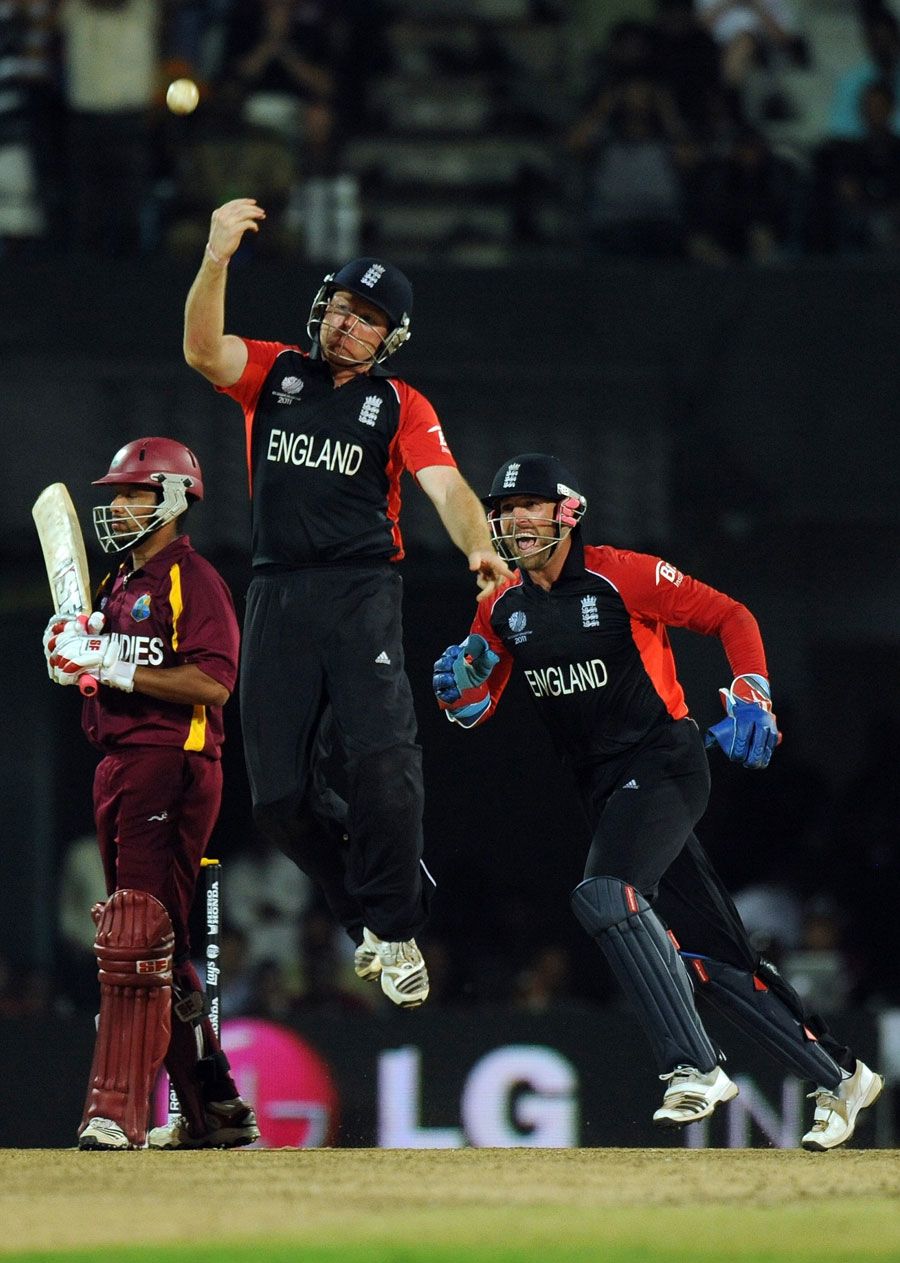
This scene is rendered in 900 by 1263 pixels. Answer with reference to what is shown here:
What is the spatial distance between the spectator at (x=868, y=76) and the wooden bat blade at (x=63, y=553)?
608cm

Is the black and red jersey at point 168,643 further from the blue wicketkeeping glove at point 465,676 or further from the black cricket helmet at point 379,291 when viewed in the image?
the black cricket helmet at point 379,291

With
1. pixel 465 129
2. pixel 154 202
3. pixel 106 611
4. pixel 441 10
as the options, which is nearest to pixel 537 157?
pixel 465 129

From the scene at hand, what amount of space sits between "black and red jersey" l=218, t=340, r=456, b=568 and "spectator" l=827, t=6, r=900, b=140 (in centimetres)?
604

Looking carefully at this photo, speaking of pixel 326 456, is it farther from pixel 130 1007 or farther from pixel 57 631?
pixel 130 1007

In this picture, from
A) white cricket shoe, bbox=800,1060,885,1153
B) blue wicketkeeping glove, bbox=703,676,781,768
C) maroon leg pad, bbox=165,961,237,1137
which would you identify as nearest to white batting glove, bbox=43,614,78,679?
maroon leg pad, bbox=165,961,237,1137

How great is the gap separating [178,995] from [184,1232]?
1.92 metres

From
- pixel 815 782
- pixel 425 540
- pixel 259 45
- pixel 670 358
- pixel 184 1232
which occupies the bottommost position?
pixel 184 1232

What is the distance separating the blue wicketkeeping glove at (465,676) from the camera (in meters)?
6.60

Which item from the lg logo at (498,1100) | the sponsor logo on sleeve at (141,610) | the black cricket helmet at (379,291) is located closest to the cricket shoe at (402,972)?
the sponsor logo on sleeve at (141,610)

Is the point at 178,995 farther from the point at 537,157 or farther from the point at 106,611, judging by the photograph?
the point at 537,157

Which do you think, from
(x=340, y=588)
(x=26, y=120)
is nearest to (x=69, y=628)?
(x=340, y=588)

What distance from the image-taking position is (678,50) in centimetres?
1220

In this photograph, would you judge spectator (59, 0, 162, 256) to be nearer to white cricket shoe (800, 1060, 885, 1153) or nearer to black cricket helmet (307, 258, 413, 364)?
black cricket helmet (307, 258, 413, 364)

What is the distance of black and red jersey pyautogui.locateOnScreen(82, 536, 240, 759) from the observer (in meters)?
6.61
